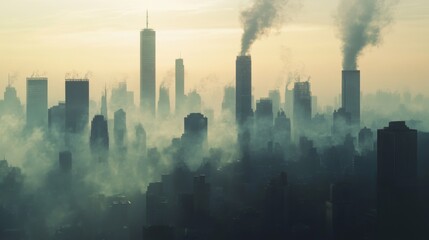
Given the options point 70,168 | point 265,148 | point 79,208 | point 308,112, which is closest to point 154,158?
point 70,168

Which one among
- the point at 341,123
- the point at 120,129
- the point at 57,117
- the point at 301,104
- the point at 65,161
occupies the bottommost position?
the point at 65,161

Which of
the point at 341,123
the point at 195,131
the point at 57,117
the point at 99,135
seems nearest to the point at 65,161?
the point at 99,135

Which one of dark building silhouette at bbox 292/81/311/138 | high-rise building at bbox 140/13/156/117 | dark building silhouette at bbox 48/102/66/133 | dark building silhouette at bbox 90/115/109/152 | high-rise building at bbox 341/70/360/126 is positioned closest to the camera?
dark building silhouette at bbox 90/115/109/152

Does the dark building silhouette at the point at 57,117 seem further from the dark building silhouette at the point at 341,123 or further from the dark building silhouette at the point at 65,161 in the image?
the dark building silhouette at the point at 341,123

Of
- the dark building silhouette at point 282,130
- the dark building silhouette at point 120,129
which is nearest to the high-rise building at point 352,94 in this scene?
the dark building silhouette at point 282,130

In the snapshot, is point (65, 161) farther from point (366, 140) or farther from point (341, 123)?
point (341, 123)

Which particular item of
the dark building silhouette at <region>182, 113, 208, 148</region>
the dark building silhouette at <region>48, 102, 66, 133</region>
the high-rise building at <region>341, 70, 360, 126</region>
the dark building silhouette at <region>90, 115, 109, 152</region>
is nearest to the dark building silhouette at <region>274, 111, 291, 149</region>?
the dark building silhouette at <region>182, 113, 208, 148</region>

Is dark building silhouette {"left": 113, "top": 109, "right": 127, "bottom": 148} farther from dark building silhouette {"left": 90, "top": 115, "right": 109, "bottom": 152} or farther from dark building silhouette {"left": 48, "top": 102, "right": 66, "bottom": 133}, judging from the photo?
dark building silhouette {"left": 48, "top": 102, "right": 66, "bottom": 133}
